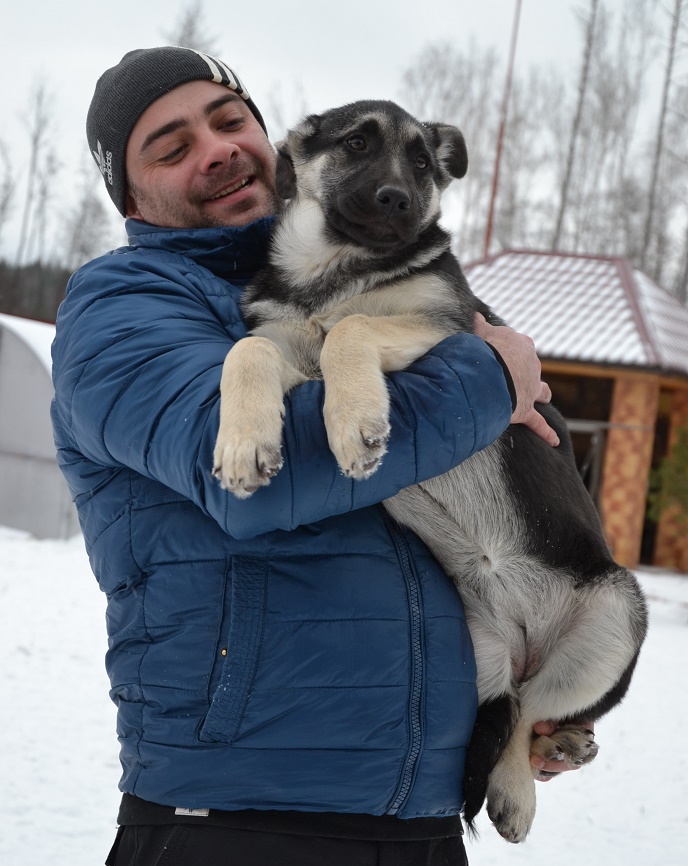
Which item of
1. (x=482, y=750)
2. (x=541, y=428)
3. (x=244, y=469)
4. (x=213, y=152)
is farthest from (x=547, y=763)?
(x=213, y=152)

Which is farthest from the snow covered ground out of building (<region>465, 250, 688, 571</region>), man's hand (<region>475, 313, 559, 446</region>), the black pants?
building (<region>465, 250, 688, 571</region>)

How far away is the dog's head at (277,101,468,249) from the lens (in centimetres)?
284

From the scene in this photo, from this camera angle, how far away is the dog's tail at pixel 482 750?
2.07 metres

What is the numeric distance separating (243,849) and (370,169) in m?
2.09

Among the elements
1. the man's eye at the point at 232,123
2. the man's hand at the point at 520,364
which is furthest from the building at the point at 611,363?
the man's hand at the point at 520,364

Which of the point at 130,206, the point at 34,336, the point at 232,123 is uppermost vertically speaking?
the point at 232,123

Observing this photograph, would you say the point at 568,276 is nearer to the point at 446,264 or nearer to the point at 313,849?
the point at 446,264

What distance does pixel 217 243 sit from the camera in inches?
98.7

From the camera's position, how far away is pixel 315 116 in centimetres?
334

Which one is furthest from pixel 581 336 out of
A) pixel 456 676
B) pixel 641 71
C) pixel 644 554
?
pixel 641 71

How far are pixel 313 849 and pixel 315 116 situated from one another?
252cm

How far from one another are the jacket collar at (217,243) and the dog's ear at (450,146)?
0.89 m

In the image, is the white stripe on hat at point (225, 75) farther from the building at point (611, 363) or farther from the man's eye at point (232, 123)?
the building at point (611, 363)

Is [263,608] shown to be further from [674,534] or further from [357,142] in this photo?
[674,534]
